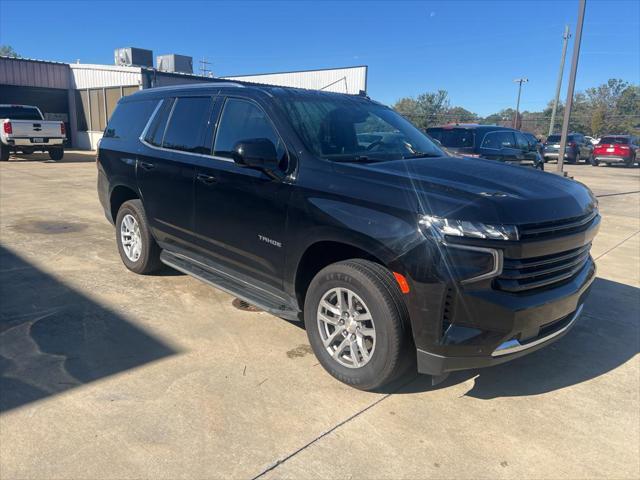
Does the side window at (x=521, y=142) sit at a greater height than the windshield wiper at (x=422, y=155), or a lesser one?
greater

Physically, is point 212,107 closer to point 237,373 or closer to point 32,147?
point 237,373

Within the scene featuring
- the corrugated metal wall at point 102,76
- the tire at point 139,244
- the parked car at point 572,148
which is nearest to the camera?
the tire at point 139,244

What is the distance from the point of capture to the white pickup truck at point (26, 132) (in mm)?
17781

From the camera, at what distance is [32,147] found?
18438 millimetres

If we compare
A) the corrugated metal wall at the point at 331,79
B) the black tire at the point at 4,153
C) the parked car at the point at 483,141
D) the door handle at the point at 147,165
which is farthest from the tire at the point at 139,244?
the corrugated metal wall at the point at 331,79

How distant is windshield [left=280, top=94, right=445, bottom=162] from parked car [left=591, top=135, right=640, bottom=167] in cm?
2773

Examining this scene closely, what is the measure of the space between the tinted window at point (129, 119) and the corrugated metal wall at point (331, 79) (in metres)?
22.5

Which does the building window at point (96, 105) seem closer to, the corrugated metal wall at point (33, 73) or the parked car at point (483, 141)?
the corrugated metal wall at point (33, 73)

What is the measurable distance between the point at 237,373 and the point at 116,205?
3163mm

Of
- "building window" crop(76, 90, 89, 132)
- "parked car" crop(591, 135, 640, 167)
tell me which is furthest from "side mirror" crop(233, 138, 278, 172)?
"parked car" crop(591, 135, 640, 167)

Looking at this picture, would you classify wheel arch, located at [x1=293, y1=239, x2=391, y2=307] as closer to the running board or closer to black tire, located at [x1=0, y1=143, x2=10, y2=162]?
the running board

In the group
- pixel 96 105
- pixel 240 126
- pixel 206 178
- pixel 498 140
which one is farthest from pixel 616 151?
pixel 206 178

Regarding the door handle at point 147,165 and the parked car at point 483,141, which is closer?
the door handle at point 147,165

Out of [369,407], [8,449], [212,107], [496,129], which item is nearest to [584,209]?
[369,407]
